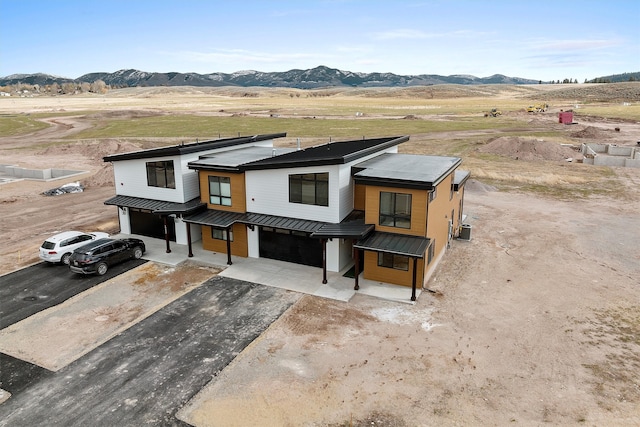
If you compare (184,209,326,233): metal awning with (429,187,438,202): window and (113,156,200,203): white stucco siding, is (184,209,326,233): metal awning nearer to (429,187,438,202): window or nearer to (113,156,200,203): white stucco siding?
(113,156,200,203): white stucco siding

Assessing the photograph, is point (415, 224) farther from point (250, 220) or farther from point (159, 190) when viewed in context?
point (159, 190)

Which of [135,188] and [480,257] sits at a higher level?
[135,188]

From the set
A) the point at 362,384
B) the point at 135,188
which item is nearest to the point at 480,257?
the point at 362,384

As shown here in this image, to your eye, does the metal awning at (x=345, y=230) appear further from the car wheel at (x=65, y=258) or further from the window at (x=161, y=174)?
the car wheel at (x=65, y=258)

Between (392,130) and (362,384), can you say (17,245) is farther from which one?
(392,130)

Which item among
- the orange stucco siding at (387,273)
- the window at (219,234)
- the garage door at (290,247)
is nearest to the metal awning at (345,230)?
the orange stucco siding at (387,273)

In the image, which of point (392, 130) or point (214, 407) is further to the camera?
point (392, 130)
